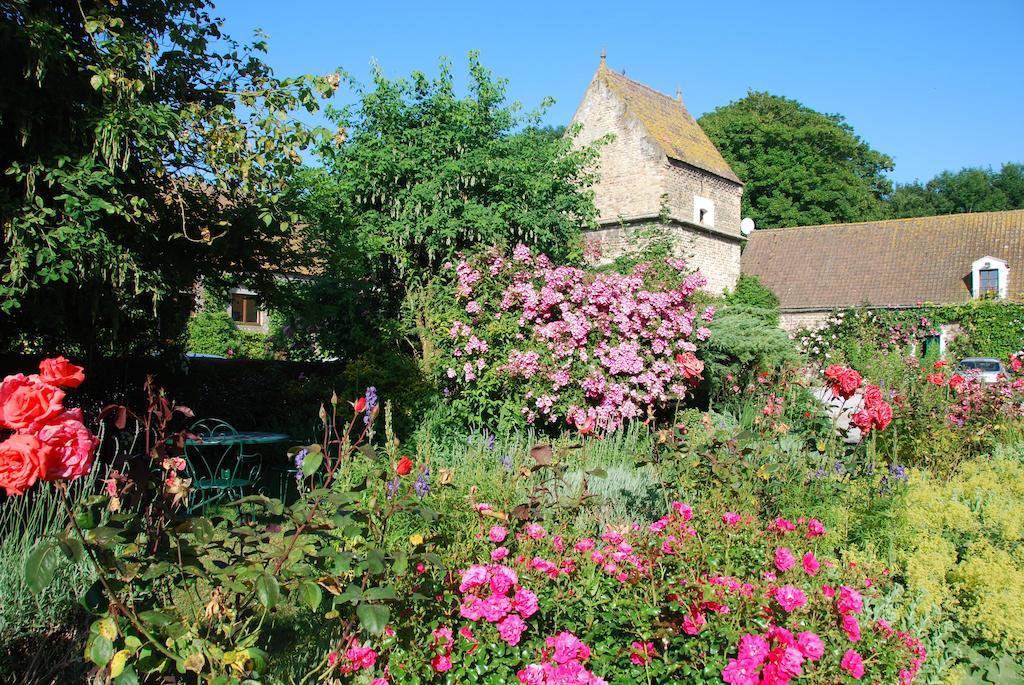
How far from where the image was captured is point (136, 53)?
509 centimetres

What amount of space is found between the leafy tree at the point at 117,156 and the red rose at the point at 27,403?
3422 mm

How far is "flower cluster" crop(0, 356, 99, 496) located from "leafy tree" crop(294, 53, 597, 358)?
7022mm

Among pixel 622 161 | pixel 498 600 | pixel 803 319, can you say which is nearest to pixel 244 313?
pixel 622 161

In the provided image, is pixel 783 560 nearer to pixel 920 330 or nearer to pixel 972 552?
pixel 972 552

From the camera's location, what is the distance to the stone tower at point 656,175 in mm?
21078

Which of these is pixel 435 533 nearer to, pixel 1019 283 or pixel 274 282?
pixel 274 282

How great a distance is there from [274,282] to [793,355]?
8.75 metres

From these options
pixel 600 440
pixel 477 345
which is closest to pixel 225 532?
pixel 600 440

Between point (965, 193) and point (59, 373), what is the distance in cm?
5496

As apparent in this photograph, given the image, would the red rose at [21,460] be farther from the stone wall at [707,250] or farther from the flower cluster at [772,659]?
the stone wall at [707,250]

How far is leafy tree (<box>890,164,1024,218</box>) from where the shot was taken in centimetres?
4619

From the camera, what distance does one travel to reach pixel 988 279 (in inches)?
976

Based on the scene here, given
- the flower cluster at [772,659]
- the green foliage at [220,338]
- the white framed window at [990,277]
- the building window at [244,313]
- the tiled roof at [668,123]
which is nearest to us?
the flower cluster at [772,659]

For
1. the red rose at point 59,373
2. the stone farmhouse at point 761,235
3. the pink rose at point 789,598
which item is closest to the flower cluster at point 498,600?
the pink rose at point 789,598
